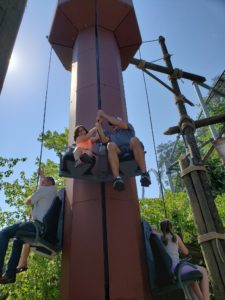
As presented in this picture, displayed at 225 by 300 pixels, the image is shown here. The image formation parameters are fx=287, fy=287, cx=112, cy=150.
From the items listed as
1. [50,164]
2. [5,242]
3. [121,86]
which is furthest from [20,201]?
[5,242]

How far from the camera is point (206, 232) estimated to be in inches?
205

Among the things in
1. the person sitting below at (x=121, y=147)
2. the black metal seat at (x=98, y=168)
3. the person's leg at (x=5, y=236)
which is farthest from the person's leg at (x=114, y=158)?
the person's leg at (x=5, y=236)

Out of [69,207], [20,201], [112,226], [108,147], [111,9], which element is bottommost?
[112,226]

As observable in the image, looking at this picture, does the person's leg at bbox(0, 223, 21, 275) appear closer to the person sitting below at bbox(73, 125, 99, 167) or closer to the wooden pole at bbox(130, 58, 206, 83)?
the person sitting below at bbox(73, 125, 99, 167)

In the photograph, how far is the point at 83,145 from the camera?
5004mm

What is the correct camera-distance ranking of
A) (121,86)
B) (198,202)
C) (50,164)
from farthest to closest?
(50,164)
(121,86)
(198,202)

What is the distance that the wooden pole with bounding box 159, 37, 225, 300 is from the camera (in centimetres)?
479

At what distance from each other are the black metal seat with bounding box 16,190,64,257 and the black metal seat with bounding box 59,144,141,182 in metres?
0.65

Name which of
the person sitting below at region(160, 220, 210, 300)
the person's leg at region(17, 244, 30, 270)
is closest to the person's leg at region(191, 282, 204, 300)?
the person sitting below at region(160, 220, 210, 300)

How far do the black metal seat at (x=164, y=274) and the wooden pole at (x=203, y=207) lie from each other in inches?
24.7

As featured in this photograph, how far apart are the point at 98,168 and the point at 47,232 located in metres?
1.33

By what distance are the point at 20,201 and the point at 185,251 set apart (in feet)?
26.9

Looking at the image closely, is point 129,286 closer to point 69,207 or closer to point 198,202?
point 69,207

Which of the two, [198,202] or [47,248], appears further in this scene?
[198,202]
